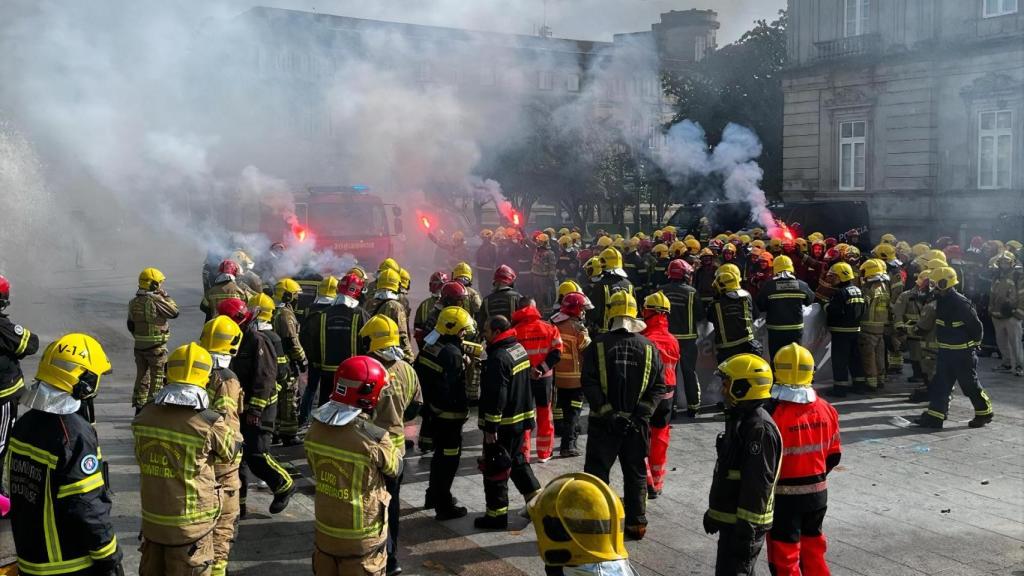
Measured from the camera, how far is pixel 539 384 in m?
9.91

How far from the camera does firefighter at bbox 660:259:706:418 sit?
12.1 meters

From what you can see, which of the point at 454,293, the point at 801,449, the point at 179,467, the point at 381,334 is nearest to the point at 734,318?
the point at 454,293

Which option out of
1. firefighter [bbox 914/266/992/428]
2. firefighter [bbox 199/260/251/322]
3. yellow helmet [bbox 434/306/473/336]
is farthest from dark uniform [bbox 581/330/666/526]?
firefighter [bbox 199/260/251/322]

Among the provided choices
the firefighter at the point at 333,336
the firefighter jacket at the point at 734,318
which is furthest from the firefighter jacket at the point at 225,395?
the firefighter jacket at the point at 734,318

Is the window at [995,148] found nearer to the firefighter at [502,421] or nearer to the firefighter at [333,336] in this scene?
the firefighter at [333,336]

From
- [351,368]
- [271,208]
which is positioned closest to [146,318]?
[351,368]

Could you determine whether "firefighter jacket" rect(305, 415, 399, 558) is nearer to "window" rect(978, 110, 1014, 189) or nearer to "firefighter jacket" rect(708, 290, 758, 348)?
"firefighter jacket" rect(708, 290, 758, 348)

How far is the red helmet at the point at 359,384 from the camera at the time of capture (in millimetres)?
5363

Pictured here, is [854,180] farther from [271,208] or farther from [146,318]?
[146,318]

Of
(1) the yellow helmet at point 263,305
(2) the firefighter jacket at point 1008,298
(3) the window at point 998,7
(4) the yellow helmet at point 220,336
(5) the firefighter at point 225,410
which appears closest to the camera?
(5) the firefighter at point 225,410

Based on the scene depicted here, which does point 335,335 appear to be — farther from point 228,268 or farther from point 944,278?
point 944,278

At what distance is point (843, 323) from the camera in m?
13.4

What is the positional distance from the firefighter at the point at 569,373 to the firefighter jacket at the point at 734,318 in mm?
2326

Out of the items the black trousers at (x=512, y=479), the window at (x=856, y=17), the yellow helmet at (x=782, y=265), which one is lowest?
the black trousers at (x=512, y=479)
